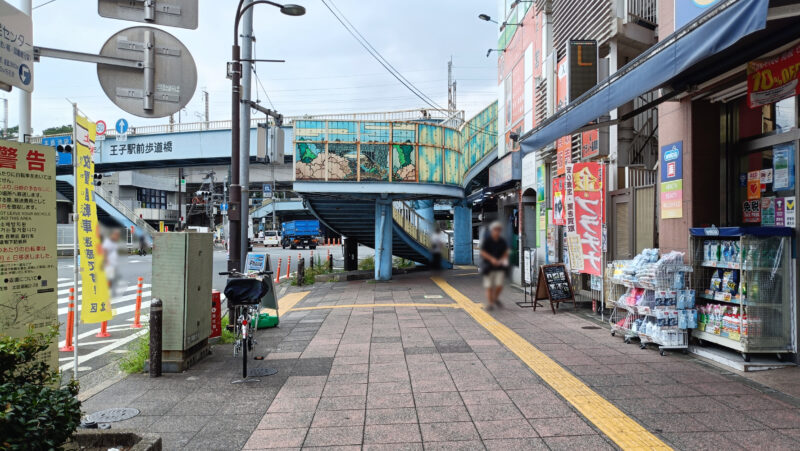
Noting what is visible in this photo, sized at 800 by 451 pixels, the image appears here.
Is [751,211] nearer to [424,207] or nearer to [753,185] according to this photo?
[753,185]

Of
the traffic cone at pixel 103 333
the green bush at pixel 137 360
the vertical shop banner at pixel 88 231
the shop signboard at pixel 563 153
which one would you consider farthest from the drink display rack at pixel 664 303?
the traffic cone at pixel 103 333

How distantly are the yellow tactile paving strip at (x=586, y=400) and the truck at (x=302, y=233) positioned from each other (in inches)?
1914

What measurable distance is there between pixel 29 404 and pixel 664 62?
5.58 meters

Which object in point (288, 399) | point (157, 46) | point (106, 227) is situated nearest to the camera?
point (106, 227)

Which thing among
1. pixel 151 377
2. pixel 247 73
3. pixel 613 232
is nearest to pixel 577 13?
pixel 613 232

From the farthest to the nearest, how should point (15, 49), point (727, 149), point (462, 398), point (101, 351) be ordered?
point (101, 351) < point (727, 149) < point (462, 398) < point (15, 49)

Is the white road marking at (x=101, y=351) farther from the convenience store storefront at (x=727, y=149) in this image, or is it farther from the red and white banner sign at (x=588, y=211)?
the convenience store storefront at (x=727, y=149)

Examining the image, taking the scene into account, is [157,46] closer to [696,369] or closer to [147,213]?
[696,369]

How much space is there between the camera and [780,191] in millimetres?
7875

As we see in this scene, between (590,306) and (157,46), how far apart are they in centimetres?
1247

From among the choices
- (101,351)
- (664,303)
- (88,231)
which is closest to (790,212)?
(664,303)

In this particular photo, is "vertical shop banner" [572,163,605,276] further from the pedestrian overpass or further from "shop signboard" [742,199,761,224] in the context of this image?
the pedestrian overpass

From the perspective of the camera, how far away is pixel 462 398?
6582 millimetres

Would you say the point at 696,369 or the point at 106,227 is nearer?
the point at 106,227
